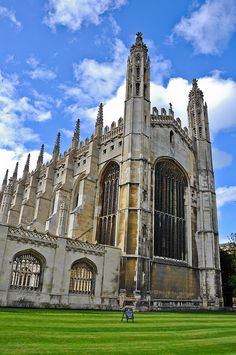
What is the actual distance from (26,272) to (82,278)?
14.6 feet

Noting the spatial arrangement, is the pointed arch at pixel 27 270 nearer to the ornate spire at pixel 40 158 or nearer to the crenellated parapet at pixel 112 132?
the crenellated parapet at pixel 112 132

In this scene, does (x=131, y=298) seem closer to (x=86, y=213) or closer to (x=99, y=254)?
(x=99, y=254)

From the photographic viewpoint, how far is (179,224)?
3091 cm

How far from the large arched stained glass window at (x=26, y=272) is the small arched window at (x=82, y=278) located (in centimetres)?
264

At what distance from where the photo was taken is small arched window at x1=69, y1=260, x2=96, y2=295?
21594 mm

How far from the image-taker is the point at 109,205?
29.8 metres

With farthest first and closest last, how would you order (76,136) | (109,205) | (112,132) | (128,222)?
(76,136) → (112,132) → (109,205) → (128,222)

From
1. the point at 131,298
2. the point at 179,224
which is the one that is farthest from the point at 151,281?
the point at 179,224

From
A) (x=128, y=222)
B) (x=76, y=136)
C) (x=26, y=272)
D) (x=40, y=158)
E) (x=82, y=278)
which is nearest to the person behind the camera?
(x=26, y=272)

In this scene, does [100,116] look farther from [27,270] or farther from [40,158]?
[27,270]

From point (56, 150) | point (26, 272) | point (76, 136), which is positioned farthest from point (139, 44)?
point (26, 272)

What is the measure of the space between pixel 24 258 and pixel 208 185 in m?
21.9

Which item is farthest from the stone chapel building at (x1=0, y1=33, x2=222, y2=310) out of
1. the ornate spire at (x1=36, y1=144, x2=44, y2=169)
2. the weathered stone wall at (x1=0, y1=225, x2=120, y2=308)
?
the ornate spire at (x1=36, y1=144, x2=44, y2=169)

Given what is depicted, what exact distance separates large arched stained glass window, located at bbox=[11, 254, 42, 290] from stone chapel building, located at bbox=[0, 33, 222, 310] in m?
0.07
